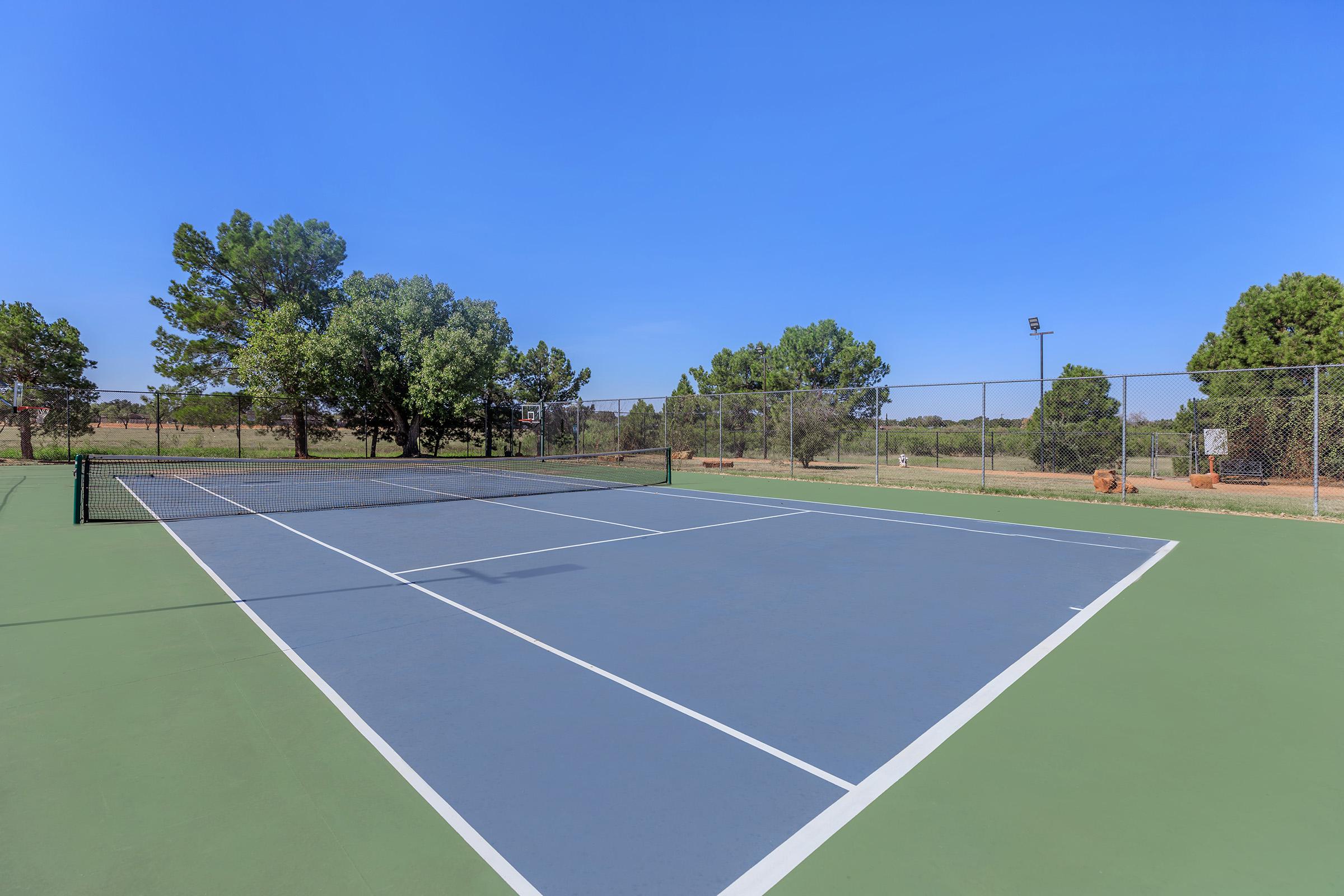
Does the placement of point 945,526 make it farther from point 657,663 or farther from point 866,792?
point 866,792

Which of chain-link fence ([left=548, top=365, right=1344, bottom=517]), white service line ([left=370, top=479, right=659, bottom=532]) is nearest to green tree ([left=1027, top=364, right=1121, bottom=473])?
chain-link fence ([left=548, top=365, right=1344, bottom=517])

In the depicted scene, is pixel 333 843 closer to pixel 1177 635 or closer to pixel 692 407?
pixel 1177 635

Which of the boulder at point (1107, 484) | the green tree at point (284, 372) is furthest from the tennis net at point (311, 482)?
the boulder at point (1107, 484)

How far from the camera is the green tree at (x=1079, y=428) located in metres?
22.2

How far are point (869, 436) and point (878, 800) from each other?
26.4 meters

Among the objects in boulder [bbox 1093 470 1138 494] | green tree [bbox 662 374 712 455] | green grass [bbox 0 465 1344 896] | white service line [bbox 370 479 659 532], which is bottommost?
green grass [bbox 0 465 1344 896]

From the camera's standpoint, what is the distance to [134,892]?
2.12m

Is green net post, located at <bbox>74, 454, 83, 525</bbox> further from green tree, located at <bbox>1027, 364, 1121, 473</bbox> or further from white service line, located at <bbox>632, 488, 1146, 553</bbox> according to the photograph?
green tree, located at <bbox>1027, 364, 1121, 473</bbox>

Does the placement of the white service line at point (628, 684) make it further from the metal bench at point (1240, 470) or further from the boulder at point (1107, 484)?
the metal bench at point (1240, 470)

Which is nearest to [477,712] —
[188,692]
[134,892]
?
[134,892]

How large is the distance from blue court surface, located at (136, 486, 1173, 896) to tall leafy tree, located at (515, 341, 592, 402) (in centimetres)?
2381

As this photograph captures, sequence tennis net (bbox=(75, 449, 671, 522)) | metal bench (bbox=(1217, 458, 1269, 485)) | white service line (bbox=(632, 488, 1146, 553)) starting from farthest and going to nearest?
metal bench (bbox=(1217, 458, 1269, 485)), tennis net (bbox=(75, 449, 671, 522)), white service line (bbox=(632, 488, 1146, 553))

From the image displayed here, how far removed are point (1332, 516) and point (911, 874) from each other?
14.3 m

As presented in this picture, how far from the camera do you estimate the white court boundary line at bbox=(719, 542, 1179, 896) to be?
2191mm
